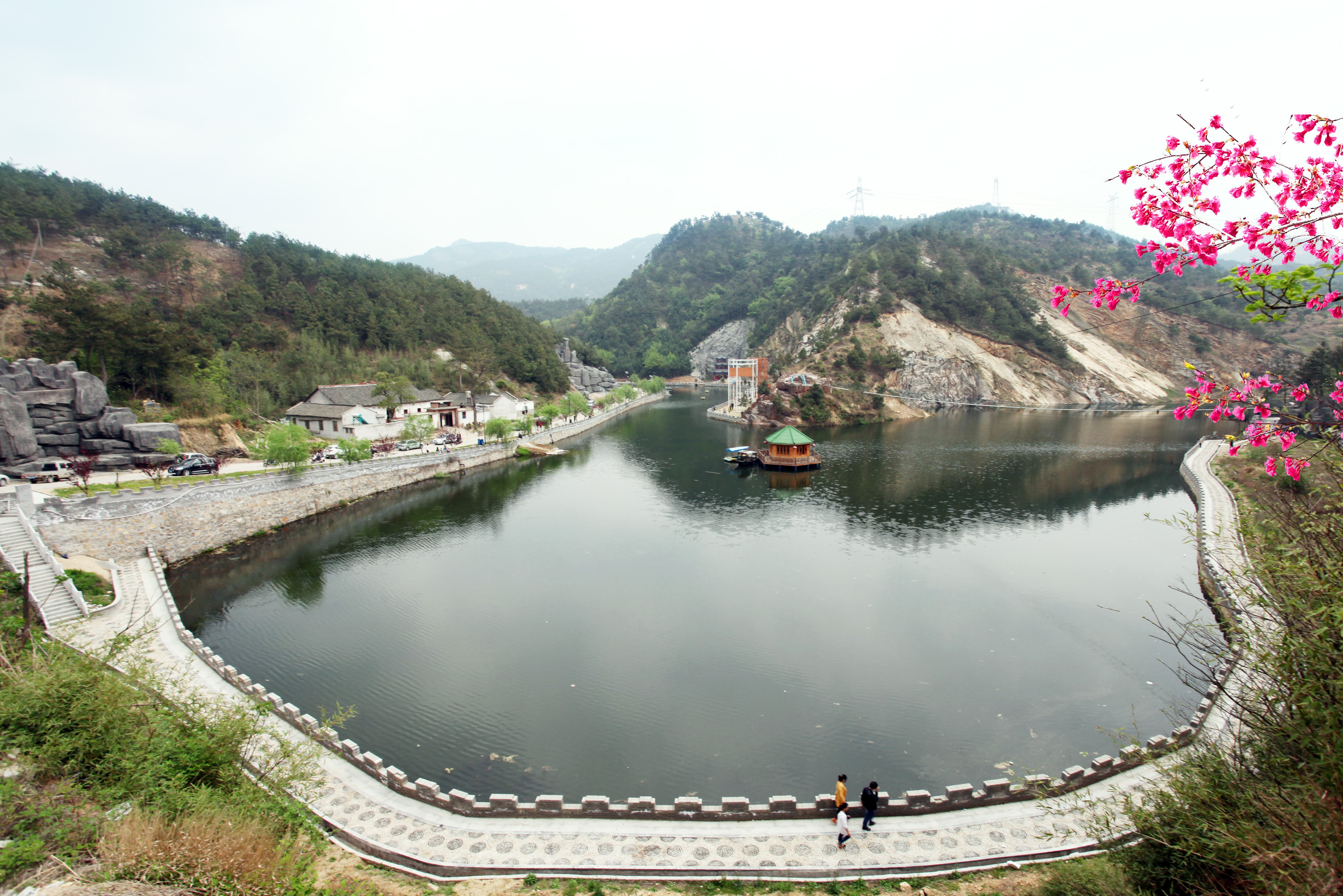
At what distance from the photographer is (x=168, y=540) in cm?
2519

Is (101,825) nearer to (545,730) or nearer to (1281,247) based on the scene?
(545,730)

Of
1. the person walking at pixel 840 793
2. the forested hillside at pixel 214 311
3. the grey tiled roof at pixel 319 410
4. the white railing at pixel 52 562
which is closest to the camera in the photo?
the person walking at pixel 840 793

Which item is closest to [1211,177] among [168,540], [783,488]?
[168,540]

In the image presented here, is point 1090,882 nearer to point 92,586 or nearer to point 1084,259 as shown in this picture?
point 92,586

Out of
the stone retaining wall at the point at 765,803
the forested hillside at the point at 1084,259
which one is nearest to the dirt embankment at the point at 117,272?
the stone retaining wall at the point at 765,803

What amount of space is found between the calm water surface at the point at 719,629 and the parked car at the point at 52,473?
34.9ft

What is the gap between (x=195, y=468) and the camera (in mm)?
33031

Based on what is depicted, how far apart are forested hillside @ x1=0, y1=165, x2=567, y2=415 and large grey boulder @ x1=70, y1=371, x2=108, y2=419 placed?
6530 mm

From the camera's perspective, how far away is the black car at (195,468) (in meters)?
32.3

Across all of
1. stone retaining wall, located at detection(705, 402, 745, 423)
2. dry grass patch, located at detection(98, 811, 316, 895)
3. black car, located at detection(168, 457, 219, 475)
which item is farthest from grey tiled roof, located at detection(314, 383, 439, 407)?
dry grass patch, located at detection(98, 811, 316, 895)

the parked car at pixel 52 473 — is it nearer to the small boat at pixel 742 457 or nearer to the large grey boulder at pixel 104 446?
the large grey boulder at pixel 104 446

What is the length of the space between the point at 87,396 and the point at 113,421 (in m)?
1.64

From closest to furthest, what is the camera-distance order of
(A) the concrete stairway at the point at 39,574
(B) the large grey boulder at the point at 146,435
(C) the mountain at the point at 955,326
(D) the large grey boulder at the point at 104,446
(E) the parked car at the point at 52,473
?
(A) the concrete stairway at the point at 39,574 < (E) the parked car at the point at 52,473 < (D) the large grey boulder at the point at 104,446 < (B) the large grey boulder at the point at 146,435 < (C) the mountain at the point at 955,326

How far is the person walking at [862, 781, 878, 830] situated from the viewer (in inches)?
406
